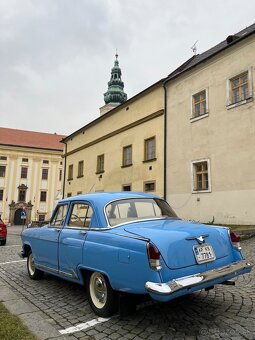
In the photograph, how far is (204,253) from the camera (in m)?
3.61

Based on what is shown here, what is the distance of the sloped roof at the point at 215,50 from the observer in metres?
14.5

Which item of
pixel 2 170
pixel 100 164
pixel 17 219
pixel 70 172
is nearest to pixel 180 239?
pixel 100 164

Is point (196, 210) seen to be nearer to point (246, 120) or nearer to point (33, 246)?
point (246, 120)

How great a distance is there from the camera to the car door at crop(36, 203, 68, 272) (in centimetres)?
498

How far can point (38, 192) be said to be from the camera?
56156 millimetres

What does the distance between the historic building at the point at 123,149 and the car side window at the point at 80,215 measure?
1322 cm

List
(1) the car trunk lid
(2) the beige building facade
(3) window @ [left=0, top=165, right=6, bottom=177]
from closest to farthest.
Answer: (1) the car trunk lid, (2) the beige building facade, (3) window @ [left=0, top=165, right=6, bottom=177]

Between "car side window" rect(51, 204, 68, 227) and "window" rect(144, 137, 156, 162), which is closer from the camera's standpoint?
"car side window" rect(51, 204, 68, 227)

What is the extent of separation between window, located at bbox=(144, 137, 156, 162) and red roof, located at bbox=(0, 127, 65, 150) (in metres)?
41.3

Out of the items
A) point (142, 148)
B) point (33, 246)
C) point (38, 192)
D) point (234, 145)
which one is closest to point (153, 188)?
point (142, 148)

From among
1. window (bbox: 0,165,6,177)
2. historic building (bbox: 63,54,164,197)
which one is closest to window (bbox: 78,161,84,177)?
historic building (bbox: 63,54,164,197)

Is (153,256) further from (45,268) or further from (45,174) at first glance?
(45,174)

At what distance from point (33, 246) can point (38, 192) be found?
52.6 meters

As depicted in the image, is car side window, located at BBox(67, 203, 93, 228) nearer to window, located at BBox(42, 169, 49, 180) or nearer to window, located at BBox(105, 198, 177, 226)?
window, located at BBox(105, 198, 177, 226)
